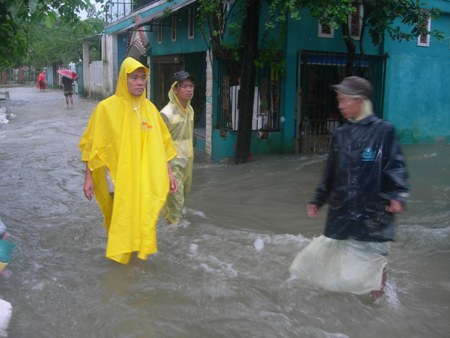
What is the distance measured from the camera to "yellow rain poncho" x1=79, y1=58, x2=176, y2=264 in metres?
4.46

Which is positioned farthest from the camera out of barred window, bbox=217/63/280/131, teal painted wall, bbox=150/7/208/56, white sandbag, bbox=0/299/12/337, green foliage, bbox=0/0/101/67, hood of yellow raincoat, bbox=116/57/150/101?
teal painted wall, bbox=150/7/208/56

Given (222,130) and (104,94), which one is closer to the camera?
(222,130)

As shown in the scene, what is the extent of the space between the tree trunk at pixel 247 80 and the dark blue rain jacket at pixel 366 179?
625cm

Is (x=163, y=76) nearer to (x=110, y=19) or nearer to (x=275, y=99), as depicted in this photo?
(x=275, y=99)

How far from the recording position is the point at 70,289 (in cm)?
434

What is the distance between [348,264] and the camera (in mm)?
3727

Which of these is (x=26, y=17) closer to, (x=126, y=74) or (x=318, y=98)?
(x=126, y=74)

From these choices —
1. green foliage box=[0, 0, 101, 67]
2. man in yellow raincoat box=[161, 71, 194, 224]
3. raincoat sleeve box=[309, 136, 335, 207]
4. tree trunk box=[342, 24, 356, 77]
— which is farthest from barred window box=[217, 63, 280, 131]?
raincoat sleeve box=[309, 136, 335, 207]

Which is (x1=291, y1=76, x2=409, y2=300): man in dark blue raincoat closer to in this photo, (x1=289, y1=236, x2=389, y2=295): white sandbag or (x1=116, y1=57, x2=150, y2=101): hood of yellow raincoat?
(x1=289, y1=236, x2=389, y2=295): white sandbag

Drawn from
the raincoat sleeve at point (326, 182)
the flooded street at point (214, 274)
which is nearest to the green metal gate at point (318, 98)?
the flooded street at point (214, 274)

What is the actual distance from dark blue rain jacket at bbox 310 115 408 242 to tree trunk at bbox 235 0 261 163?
20.5ft

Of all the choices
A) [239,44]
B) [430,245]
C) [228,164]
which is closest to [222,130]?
[228,164]

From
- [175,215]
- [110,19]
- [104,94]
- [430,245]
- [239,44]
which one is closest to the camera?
[430,245]

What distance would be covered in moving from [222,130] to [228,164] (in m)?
0.80
